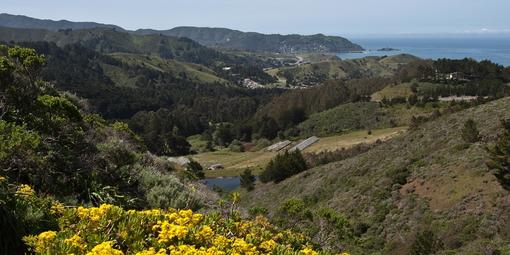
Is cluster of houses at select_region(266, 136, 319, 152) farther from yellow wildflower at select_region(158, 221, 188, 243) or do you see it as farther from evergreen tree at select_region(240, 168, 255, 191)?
yellow wildflower at select_region(158, 221, 188, 243)

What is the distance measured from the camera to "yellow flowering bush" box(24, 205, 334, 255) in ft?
15.2

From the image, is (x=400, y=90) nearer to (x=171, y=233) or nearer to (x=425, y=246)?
(x=425, y=246)

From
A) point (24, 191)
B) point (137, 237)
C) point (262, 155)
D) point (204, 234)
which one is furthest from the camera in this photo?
point (262, 155)

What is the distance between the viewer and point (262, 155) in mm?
104625

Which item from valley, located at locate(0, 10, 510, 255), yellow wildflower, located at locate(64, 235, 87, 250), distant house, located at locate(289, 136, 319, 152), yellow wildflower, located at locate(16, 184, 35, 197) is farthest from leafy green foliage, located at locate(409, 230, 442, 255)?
distant house, located at locate(289, 136, 319, 152)

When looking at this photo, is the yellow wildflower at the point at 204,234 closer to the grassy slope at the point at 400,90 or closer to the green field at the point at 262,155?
the green field at the point at 262,155

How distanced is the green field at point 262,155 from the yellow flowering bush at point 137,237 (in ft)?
257

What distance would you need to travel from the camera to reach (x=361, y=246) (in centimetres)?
Answer: 2566

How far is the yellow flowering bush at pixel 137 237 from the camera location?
464 cm

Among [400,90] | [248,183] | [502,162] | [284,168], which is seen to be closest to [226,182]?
[248,183]

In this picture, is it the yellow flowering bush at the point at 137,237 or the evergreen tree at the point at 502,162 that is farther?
the evergreen tree at the point at 502,162

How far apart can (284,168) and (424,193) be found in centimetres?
3585

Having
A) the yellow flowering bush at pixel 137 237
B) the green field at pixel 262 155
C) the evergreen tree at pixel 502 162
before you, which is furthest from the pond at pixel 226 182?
the yellow flowering bush at pixel 137 237

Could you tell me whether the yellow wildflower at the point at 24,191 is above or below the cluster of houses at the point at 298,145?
above
